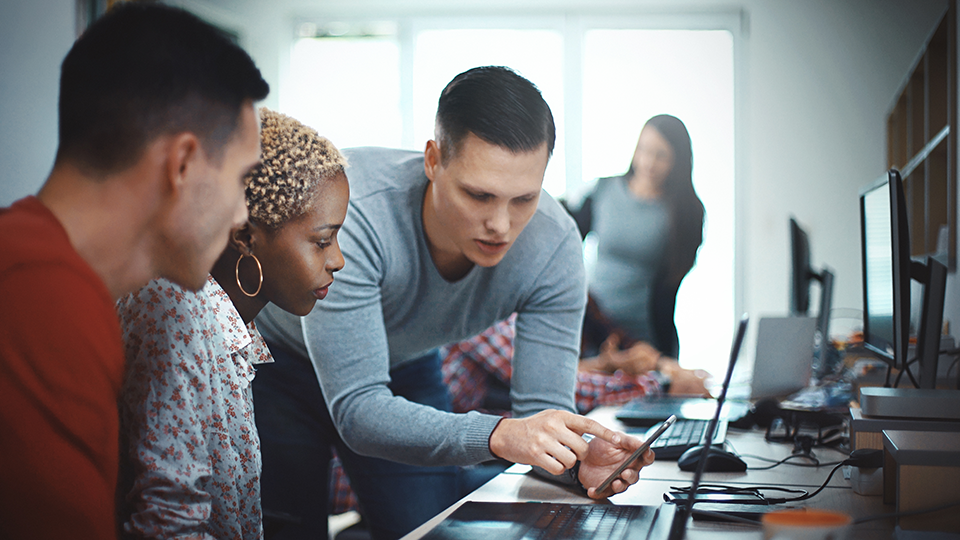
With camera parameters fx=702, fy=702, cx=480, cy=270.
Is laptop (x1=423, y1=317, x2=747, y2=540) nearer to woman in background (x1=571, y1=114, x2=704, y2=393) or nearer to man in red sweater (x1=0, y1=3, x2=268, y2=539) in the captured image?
man in red sweater (x1=0, y1=3, x2=268, y2=539)

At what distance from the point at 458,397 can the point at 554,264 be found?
3.13 feet

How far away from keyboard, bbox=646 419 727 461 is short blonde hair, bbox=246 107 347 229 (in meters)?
0.62

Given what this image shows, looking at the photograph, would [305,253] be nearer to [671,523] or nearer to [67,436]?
[67,436]

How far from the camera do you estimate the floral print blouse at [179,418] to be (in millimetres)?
696

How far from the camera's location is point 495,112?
1022 millimetres

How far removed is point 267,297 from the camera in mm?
917

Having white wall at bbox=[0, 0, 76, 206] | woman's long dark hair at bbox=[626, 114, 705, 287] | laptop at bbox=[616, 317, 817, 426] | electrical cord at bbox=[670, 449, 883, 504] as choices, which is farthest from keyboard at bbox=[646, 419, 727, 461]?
woman's long dark hair at bbox=[626, 114, 705, 287]

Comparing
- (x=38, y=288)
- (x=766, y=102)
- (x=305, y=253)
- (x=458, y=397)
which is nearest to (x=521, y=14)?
(x=766, y=102)

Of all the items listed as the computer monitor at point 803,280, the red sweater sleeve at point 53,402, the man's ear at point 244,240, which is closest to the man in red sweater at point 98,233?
the red sweater sleeve at point 53,402

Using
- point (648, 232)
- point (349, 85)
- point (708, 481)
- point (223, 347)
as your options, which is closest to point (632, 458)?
point (708, 481)

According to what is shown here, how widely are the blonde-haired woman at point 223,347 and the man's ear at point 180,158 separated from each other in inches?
7.6

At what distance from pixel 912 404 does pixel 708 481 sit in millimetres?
310

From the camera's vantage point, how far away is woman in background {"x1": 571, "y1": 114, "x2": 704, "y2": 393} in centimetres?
306

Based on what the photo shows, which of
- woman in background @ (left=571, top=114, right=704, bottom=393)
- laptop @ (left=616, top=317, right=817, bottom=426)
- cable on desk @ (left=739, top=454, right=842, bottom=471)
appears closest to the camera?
→ cable on desk @ (left=739, top=454, right=842, bottom=471)
